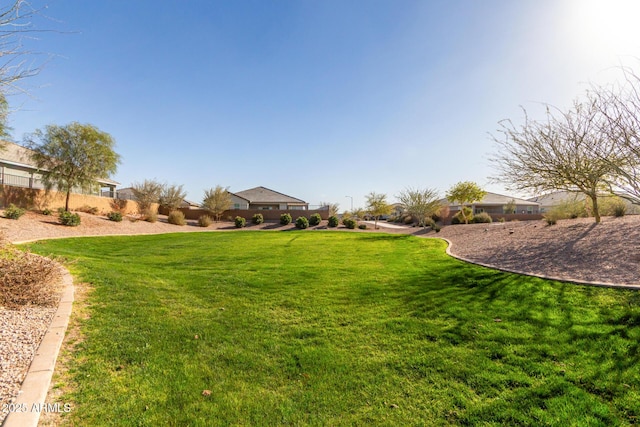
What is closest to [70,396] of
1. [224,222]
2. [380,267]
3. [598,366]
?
[598,366]

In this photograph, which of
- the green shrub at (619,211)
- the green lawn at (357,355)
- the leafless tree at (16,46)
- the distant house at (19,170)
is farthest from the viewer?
the distant house at (19,170)

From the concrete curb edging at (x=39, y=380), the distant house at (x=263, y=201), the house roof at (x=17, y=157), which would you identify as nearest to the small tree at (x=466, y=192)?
the distant house at (x=263, y=201)

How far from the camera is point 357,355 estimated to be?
3.34 metres

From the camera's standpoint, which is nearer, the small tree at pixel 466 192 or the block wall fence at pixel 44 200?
the block wall fence at pixel 44 200

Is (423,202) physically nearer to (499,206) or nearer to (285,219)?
(285,219)

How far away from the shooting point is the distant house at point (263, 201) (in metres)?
41.4

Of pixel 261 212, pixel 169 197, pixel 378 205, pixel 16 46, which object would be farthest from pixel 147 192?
pixel 16 46

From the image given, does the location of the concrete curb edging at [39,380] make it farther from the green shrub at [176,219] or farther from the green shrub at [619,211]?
the green shrub at [176,219]

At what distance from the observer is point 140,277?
22.0 ft

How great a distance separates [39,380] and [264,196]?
41429mm

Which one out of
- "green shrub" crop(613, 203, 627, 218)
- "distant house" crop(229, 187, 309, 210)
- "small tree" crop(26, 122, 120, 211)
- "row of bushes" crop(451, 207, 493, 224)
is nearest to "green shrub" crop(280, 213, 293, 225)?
"distant house" crop(229, 187, 309, 210)

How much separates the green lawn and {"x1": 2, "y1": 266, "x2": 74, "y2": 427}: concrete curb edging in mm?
A: 207

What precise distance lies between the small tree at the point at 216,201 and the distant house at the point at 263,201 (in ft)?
26.2

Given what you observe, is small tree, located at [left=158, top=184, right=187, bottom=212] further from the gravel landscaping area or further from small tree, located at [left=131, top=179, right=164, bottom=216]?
the gravel landscaping area
